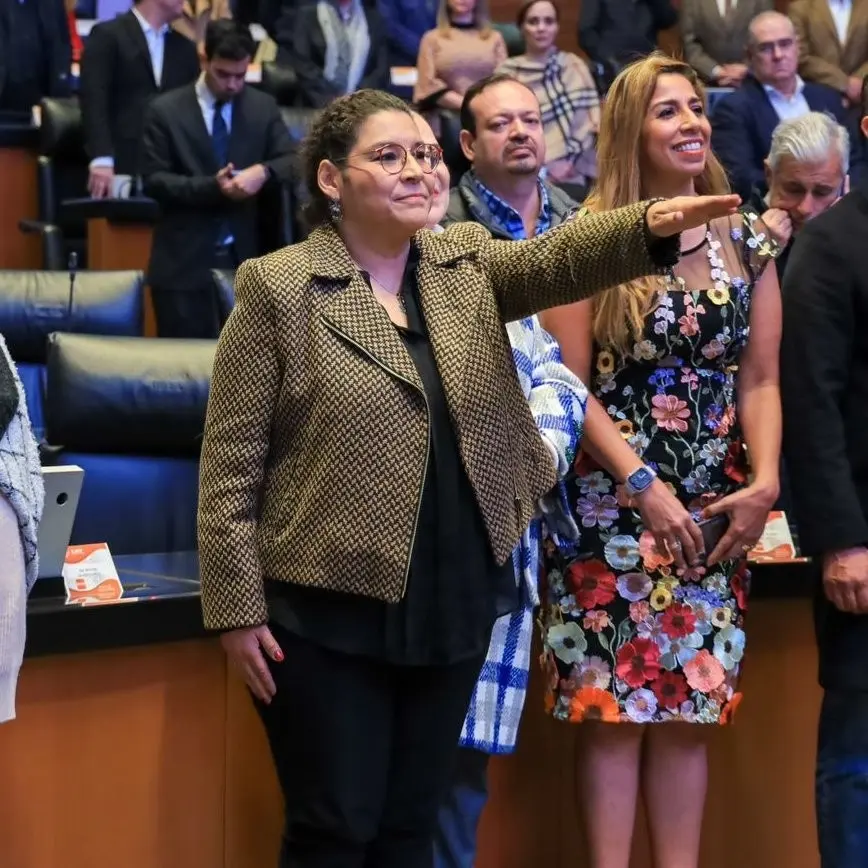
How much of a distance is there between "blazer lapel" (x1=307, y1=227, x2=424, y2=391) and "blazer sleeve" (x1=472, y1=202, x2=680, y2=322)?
16 centimetres

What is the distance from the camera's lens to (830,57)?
5.76m

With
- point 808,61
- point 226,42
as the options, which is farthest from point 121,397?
point 808,61

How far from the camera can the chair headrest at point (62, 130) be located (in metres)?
5.62

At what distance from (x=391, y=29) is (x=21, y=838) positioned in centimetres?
485

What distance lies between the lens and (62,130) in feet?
18.4

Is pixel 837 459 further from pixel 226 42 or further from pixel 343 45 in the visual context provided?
pixel 343 45

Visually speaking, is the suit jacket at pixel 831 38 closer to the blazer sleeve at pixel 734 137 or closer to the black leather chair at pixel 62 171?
the blazer sleeve at pixel 734 137

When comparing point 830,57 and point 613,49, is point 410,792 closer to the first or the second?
point 830,57

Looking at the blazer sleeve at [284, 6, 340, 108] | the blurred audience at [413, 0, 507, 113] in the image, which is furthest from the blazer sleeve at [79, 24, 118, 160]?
the blurred audience at [413, 0, 507, 113]

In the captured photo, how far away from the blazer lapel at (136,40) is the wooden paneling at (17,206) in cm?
104

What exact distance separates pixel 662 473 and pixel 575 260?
0.52 metres

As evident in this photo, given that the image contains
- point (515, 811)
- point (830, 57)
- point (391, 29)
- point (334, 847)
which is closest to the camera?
point (334, 847)

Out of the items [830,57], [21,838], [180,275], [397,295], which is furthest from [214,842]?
[830,57]

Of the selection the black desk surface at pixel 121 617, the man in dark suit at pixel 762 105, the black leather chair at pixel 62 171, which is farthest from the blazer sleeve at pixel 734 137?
the black desk surface at pixel 121 617
